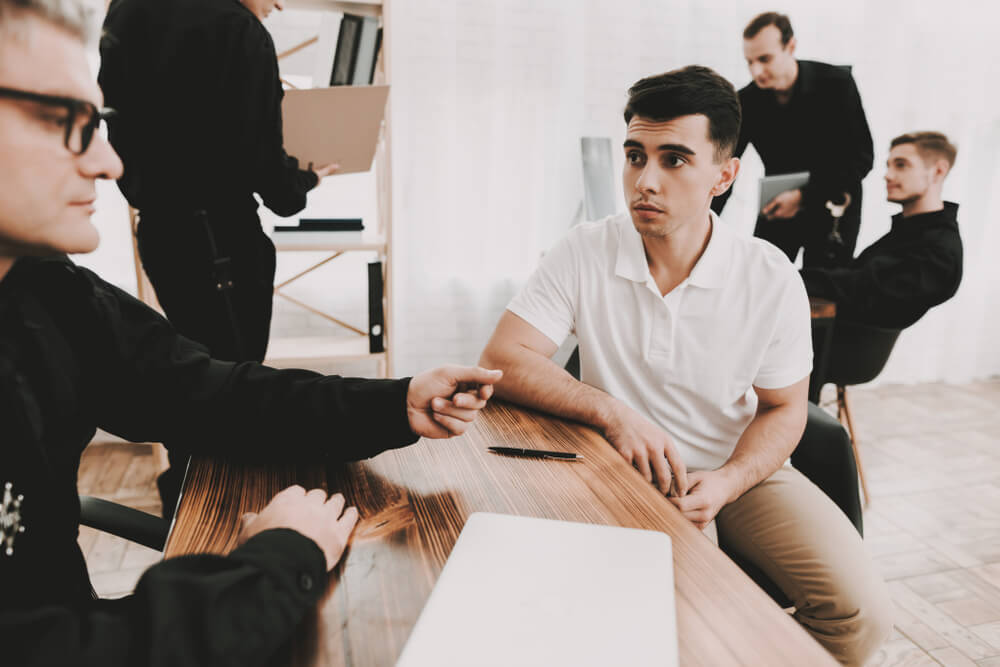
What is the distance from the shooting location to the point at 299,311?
2.84 m

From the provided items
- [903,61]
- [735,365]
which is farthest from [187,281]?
[903,61]

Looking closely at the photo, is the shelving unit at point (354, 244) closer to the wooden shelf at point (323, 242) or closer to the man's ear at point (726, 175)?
the wooden shelf at point (323, 242)

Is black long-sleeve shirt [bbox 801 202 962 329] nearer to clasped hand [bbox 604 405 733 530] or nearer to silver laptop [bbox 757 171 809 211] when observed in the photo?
silver laptop [bbox 757 171 809 211]

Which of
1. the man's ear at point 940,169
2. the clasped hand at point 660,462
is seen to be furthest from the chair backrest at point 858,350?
the clasped hand at point 660,462

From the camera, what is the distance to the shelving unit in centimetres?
223

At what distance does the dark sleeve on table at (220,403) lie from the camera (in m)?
0.86

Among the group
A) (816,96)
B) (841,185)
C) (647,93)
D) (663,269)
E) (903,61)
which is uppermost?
(903,61)

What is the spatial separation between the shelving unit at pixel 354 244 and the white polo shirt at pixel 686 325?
1095mm

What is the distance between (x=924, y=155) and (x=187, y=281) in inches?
104

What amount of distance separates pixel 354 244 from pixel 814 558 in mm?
1795

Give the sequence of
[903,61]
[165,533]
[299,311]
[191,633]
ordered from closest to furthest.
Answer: [191,633] → [165,533] → [299,311] → [903,61]

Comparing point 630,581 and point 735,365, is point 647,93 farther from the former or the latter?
point 630,581

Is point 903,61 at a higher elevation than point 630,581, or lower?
higher

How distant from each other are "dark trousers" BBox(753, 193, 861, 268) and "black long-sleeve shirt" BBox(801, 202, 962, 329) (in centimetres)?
44
